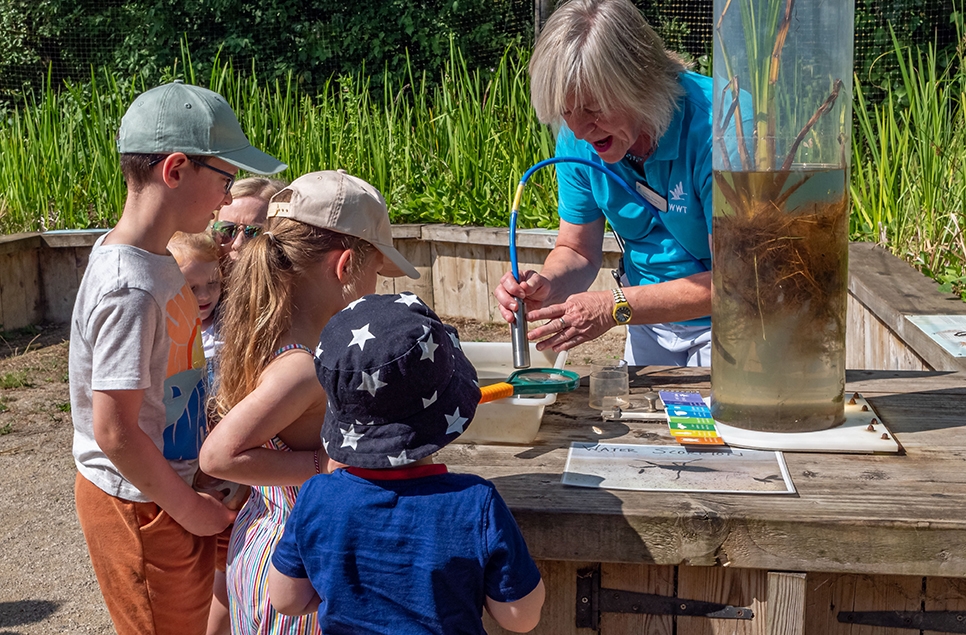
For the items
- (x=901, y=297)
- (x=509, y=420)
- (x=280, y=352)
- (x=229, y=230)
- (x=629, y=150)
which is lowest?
(x=901, y=297)

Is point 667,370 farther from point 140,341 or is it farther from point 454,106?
point 454,106

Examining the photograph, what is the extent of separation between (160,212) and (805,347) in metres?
1.14

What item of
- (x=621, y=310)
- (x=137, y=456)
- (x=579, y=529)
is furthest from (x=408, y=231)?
(x=579, y=529)

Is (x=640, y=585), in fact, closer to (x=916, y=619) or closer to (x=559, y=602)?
(x=559, y=602)

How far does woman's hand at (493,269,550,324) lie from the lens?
80.8 inches

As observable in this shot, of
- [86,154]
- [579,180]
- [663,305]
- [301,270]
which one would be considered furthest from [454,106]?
[301,270]

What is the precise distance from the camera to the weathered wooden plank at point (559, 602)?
1.47 m

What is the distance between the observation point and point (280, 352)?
1.59m

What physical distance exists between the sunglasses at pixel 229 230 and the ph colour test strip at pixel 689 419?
1142mm

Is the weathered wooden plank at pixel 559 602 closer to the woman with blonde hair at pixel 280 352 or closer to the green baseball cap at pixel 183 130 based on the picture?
the woman with blonde hair at pixel 280 352

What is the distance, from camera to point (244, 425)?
1497 mm

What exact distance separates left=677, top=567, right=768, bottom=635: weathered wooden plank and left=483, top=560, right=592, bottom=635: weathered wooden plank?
15 cm

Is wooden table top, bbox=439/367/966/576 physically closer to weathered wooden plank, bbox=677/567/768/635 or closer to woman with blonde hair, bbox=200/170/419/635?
weathered wooden plank, bbox=677/567/768/635

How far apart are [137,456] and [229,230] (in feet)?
3.05
